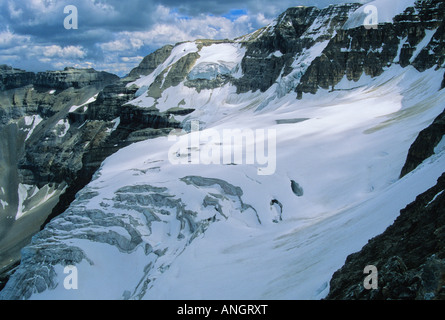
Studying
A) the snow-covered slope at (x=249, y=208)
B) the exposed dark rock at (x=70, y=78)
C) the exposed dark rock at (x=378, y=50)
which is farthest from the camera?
the exposed dark rock at (x=70, y=78)

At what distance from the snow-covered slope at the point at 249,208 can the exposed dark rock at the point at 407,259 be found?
146 cm

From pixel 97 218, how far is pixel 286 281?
70.5 feet

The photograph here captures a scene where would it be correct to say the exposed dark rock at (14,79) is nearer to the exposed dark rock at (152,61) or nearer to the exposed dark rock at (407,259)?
the exposed dark rock at (152,61)

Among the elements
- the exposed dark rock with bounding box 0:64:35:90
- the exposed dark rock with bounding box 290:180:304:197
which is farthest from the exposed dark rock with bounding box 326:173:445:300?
the exposed dark rock with bounding box 0:64:35:90

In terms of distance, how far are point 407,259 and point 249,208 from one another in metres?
21.3

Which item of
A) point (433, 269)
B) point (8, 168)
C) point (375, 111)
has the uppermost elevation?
point (375, 111)

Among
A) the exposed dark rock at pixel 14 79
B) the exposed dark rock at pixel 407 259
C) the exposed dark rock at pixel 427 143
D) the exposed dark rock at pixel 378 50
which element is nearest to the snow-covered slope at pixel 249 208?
the exposed dark rock at pixel 407 259

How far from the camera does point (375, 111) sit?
53.4m

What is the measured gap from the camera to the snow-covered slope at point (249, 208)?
60.0 feet

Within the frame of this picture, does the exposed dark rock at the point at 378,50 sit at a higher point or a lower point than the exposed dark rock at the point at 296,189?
higher

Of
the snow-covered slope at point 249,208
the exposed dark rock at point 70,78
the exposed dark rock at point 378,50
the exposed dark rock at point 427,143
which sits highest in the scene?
the exposed dark rock at point 70,78

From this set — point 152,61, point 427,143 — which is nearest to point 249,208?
point 427,143
